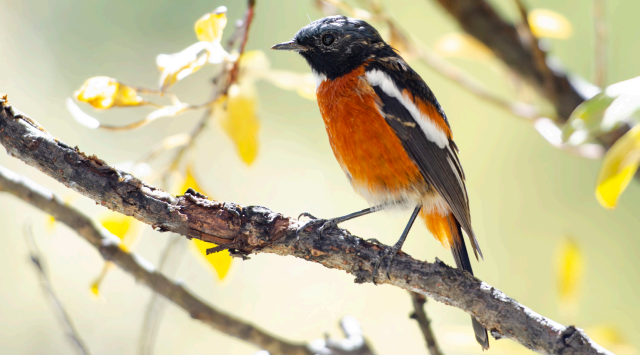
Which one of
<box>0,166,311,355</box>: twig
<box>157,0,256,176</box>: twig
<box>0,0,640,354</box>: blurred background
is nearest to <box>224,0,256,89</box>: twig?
<box>157,0,256,176</box>: twig

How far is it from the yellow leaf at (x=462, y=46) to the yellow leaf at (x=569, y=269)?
1237 mm

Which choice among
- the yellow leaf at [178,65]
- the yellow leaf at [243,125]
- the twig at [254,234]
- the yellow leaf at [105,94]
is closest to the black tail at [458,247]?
the twig at [254,234]

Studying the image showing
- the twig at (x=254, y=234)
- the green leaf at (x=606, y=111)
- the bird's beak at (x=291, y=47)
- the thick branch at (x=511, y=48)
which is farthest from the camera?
the thick branch at (x=511, y=48)

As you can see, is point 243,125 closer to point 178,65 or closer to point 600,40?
point 178,65

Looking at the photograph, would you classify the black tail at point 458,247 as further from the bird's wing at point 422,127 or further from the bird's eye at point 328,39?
the bird's eye at point 328,39

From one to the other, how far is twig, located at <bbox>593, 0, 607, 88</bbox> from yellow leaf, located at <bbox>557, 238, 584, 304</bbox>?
2.85 feet

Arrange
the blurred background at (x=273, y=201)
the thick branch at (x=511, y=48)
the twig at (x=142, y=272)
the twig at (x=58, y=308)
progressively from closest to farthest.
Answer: the twig at (x=58, y=308) → the twig at (x=142, y=272) → the thick branch at (x=511, y=48) → the blurred background at (x=273, y=201)

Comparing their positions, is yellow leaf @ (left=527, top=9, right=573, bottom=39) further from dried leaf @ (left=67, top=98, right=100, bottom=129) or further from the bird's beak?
dried leaf @ (left=67, top=98, right=100, bottom=129)

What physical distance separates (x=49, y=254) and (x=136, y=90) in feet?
9.00

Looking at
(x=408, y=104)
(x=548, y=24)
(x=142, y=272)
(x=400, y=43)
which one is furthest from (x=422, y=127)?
(x=142, y=272)

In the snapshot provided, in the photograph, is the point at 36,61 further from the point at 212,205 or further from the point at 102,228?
the point at 212,205

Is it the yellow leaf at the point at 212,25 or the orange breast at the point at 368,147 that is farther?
the orange breast at the point at 368,147

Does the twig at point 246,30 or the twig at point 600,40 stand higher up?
the twig at point 600,40

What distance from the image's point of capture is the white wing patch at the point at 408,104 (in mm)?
2326
